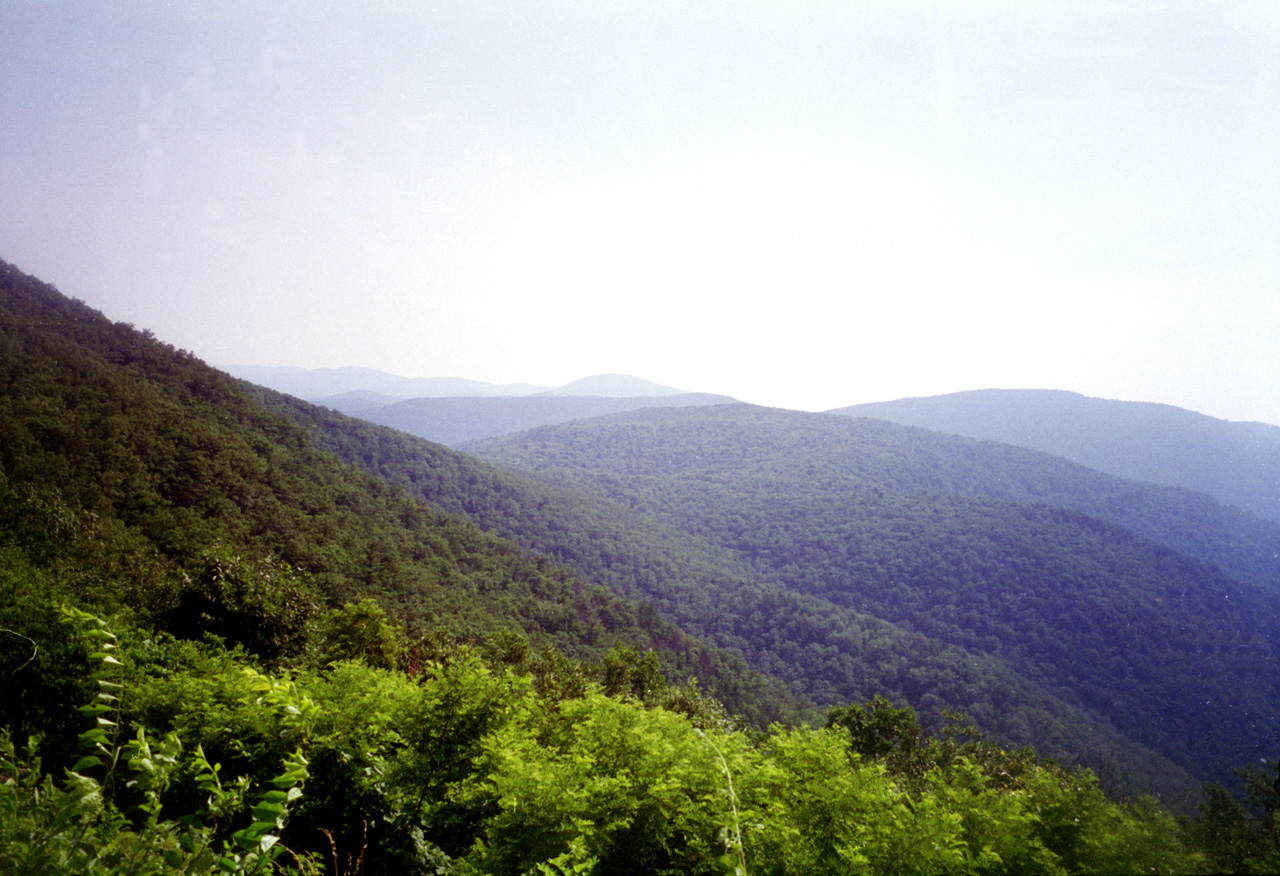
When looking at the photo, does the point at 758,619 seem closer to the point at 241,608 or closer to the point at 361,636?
the point at 361,636

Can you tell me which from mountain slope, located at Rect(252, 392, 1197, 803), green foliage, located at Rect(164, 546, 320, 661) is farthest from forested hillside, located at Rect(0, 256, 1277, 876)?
mountain slope, located at Rect(252, 392, 1197, 803)

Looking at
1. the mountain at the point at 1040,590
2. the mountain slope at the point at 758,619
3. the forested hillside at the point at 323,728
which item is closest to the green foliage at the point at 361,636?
the forested hillside at the point at 323,728

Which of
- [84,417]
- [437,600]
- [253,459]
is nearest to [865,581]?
[437,600]

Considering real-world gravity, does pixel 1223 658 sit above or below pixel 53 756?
below

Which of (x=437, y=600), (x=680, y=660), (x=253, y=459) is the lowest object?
(x=680, y=660)

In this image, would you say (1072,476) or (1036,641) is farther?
(1072,476)

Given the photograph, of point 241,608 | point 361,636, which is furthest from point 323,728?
point 361,636

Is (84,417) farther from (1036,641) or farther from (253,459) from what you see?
(1036,641)

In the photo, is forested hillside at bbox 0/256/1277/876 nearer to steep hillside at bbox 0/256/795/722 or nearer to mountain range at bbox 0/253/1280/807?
steep hillside at bbox 0/256/795/722
